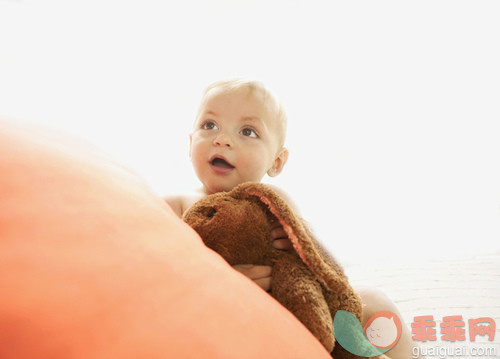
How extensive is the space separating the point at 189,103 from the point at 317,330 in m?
1.30

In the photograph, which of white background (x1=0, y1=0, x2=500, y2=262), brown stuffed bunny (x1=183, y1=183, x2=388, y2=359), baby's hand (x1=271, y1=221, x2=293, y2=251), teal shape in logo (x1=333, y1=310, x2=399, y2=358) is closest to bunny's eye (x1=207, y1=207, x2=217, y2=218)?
brown stuffed bunny (x1=183, y1=183, x2=388, y2=359)

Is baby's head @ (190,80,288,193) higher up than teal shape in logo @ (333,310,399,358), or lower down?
higher up

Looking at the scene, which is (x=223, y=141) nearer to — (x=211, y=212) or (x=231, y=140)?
(x=231, y=140)

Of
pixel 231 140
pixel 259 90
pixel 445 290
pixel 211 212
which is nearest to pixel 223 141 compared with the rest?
pixel 231 140

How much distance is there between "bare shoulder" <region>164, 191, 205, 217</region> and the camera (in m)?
1.01

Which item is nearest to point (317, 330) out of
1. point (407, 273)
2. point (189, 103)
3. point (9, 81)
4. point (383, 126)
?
point (407, 273)

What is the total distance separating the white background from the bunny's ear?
2.63 ft

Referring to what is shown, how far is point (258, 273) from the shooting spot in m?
0.66

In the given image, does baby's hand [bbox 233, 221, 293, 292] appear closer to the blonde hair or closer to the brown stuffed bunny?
the brown stuffed bunny

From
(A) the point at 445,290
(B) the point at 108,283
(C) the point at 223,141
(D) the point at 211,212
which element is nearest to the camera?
(B) the point at 108,283

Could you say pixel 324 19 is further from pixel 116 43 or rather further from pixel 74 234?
pixel 74 234

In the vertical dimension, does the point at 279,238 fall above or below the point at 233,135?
below

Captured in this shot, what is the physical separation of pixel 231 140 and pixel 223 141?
23 millimetres

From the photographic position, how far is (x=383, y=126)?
1.78 meters
